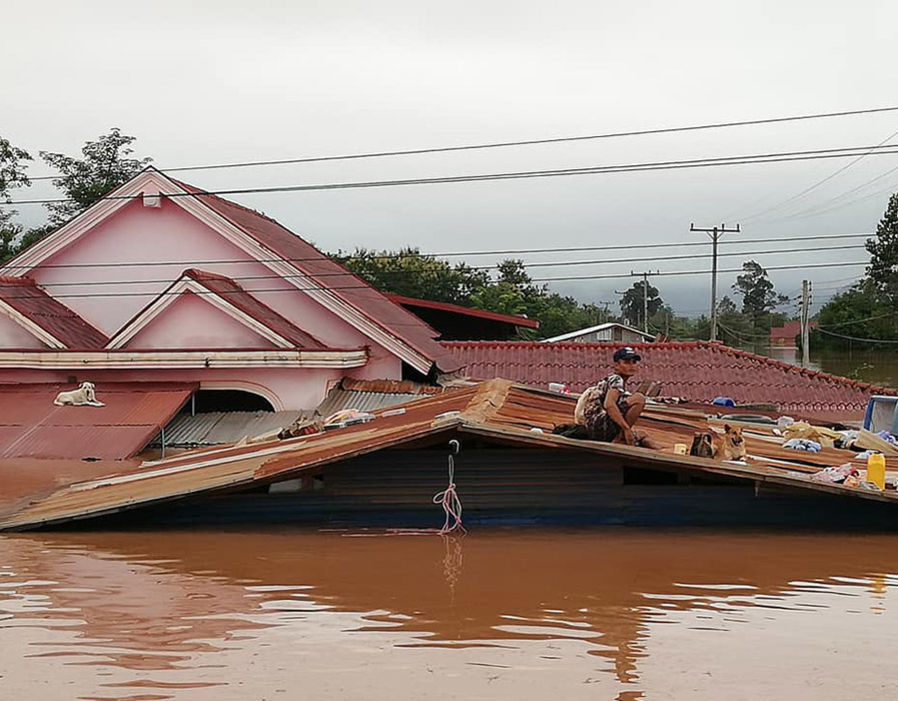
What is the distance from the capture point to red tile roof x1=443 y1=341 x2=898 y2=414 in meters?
20.1

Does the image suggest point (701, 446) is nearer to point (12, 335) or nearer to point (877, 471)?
point (877, 471)

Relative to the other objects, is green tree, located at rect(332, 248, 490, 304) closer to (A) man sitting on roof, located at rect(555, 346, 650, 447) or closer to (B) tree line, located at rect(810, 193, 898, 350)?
(B) tree line, located at rect(810, 193, 898, 350)

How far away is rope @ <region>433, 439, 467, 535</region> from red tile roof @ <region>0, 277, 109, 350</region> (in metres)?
10.6

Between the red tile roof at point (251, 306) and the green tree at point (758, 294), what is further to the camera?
the green tree at point (758, 294)

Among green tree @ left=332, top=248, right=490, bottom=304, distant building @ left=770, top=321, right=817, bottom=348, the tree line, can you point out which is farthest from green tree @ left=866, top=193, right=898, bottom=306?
green tree @ left=332, top=248, right=490, bottom=304

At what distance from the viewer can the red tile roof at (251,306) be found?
17.7 metres

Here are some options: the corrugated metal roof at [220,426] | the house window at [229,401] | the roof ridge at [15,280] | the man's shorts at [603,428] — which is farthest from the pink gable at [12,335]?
the man's shorts at [603,428]

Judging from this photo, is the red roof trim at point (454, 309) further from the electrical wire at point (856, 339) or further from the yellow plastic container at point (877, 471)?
the electrical wire at point (856, 339)

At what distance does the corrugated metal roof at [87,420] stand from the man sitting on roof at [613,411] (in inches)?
304

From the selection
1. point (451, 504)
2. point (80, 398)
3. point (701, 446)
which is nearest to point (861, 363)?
point (80, 398)

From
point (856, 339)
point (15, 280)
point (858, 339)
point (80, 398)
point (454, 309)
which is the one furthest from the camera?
point (856, 339)

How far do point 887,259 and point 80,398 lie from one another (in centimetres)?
5593

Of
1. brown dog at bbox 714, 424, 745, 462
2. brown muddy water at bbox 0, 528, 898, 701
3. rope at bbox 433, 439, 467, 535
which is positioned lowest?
brown muddy water at bbox 0, 528, 898, 701

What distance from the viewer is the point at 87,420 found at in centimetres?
1602
